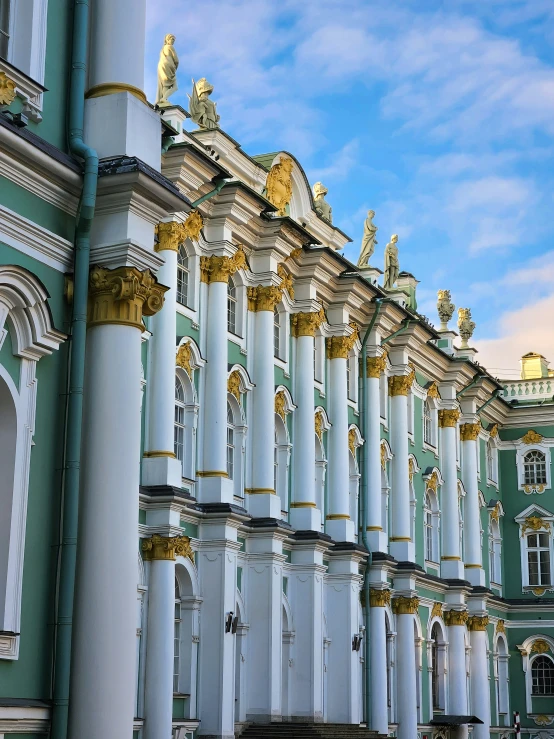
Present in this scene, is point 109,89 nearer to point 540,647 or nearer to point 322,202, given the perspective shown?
point 322,202

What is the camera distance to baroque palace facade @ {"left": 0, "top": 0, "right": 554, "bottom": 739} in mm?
11328

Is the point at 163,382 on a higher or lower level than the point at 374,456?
lower

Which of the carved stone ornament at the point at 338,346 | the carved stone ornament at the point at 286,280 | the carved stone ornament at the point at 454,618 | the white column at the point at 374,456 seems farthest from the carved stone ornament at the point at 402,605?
the carved stone ornament at the point at 286,280

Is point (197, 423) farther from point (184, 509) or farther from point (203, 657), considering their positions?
point (203, 657)

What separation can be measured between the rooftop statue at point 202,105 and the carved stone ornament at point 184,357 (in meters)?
4.81

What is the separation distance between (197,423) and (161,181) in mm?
12444

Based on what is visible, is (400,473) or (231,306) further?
(400,473)

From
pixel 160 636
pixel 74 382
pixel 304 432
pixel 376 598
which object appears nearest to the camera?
pixel 74 382

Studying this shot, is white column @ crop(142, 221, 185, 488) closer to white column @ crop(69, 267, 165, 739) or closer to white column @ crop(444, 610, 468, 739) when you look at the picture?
white column @ crop(69, 267, 165, 739)

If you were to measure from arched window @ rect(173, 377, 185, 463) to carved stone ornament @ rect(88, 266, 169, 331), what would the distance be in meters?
11.8

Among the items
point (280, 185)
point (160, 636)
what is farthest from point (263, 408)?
point (160, 636)

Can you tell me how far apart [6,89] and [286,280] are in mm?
16923

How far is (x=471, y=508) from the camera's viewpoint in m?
39.2

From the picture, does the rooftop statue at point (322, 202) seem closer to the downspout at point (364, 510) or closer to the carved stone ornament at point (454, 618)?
the downspout at point (364, 510)
